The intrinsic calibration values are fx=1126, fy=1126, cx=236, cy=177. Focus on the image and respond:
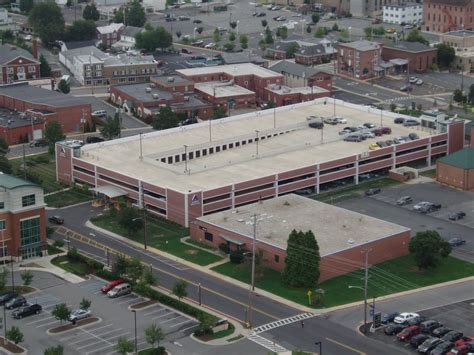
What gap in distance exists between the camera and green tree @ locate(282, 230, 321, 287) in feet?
132

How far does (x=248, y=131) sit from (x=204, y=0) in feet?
196

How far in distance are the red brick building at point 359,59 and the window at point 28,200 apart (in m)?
40.0

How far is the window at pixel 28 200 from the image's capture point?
144ft

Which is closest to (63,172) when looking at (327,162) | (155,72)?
(327,162)

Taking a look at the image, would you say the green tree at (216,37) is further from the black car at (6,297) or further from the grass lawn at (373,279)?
the black car at (6,297)

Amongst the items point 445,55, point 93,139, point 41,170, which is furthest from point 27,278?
point 445,55

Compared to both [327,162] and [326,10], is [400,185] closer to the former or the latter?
[327,162]

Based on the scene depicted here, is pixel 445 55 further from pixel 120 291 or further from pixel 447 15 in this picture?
pixel 120 291

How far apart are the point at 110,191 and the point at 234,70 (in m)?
26.8

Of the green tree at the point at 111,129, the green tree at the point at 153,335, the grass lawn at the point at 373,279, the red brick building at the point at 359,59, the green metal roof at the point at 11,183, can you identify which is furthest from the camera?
the red brick building at the point at 359,59

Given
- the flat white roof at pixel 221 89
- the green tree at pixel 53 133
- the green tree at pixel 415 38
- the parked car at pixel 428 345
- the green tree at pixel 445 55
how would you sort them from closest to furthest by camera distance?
1. the parked car at pixel 428 345
2. the green tree at pixel 53 133
3. the flat white roof at pixel 221 89
4. the green tree at pixel 445 55
5. the green tree at pixel 415 38

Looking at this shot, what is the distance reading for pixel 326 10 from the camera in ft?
360

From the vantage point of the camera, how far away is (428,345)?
35.3m

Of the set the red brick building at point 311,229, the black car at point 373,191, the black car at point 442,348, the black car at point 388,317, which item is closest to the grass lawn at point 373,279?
the red brick building at point 311,229
